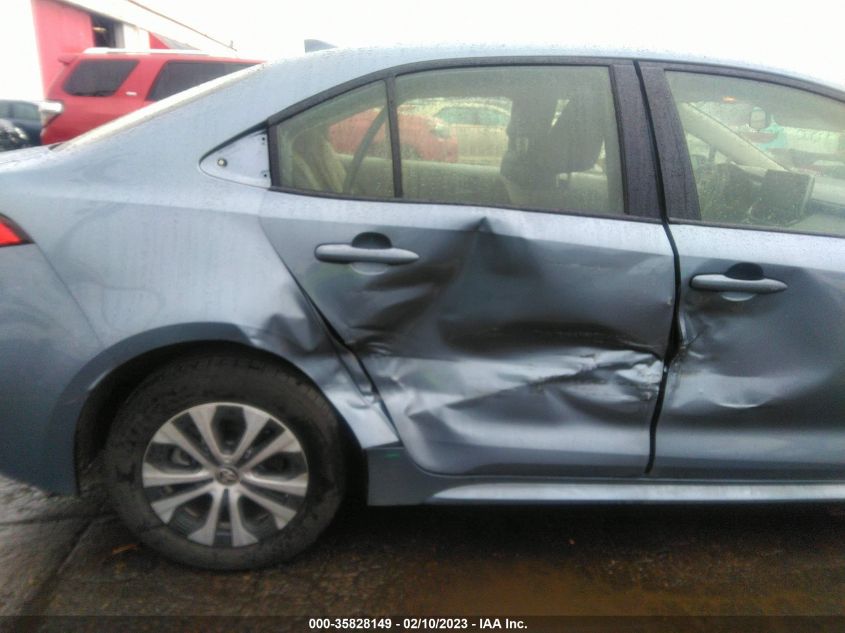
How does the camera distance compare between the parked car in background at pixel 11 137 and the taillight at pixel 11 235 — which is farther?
the parked car in background at pixel 11 137

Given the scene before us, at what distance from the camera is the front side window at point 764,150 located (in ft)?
7.57

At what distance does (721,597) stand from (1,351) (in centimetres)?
223

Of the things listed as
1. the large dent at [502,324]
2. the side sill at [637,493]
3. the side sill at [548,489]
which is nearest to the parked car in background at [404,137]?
the large dent at [502,324]

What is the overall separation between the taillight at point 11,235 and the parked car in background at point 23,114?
1352cm

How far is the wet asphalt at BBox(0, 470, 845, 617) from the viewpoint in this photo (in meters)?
2.17

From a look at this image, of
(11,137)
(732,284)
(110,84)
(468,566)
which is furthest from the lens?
(11,137)

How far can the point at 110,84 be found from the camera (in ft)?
28.0

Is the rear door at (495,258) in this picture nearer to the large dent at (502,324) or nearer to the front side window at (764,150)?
the large dent at (502,324)

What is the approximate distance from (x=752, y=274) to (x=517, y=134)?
2.69 ft

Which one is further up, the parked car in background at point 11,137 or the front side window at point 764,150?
the front side window at point 764,150

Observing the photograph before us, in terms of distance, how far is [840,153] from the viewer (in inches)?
94.6

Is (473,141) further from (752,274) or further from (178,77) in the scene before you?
(178,77)
